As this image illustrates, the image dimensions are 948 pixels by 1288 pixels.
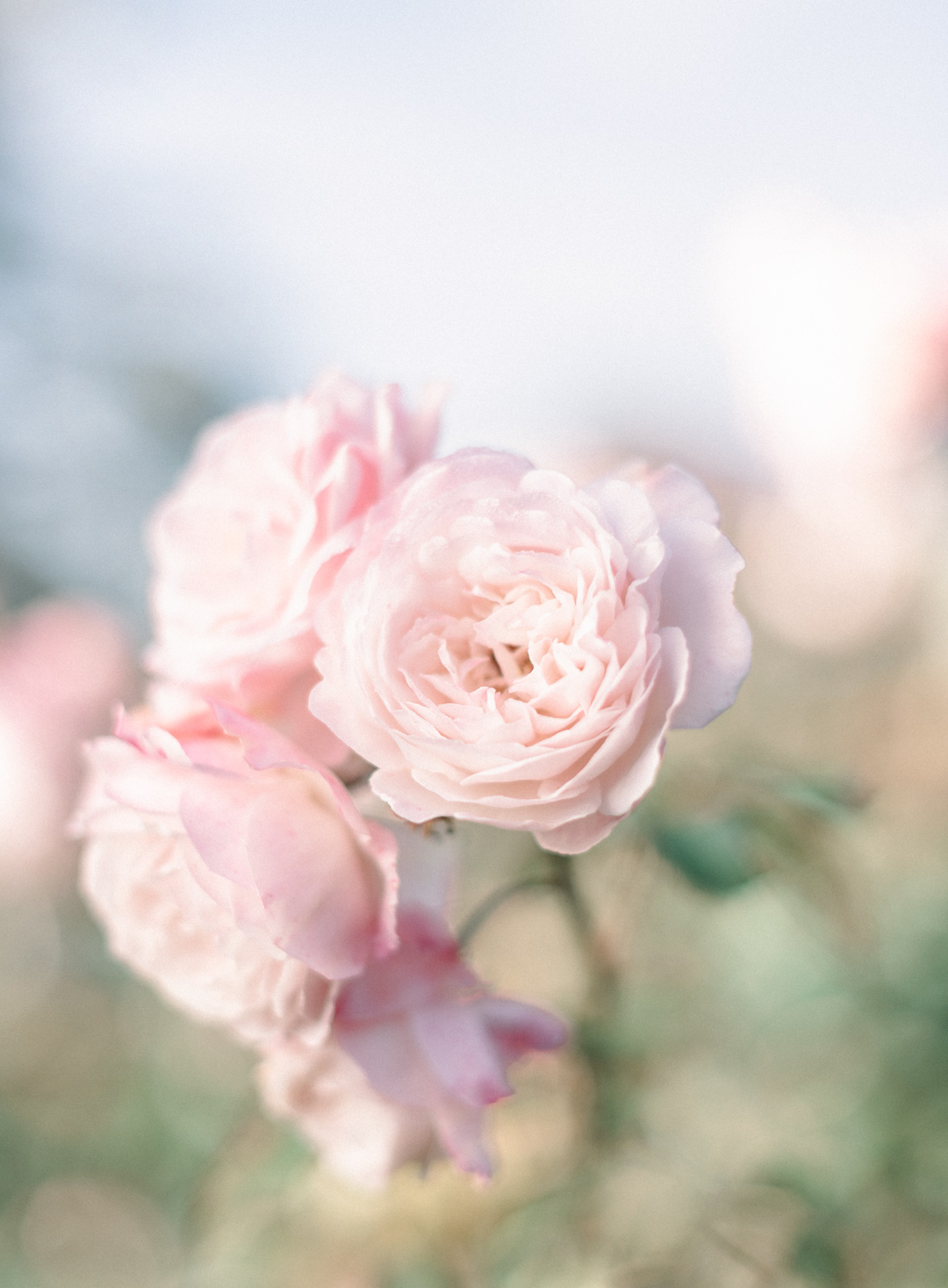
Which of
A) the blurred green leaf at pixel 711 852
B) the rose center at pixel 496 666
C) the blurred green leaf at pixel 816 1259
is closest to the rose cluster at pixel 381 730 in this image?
the rose center at pixel 496 666

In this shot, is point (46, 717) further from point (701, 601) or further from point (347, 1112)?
point (701, 601)

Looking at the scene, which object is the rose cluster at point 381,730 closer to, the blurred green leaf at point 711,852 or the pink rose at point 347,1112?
the pink rose at point 347,1112

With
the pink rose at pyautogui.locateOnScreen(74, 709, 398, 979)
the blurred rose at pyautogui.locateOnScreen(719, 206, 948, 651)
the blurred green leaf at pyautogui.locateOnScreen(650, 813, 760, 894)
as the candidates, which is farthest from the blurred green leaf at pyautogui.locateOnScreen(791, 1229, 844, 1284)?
the blurred rose at pyautogui.locateOnScreen(719, 206, 948, 651)

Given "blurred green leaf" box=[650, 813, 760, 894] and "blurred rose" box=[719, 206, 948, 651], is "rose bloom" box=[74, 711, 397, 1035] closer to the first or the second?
"blurred green leaf" box=[650, 813, 760, 894]

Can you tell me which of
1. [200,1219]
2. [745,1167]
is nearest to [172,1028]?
[200,1219]

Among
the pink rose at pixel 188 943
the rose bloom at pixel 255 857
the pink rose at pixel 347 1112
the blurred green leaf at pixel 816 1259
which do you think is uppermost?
the rose bloom at pixel 255 857

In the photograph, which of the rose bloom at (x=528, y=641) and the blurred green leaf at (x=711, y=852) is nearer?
the rose bloom at (x=528, y=641)

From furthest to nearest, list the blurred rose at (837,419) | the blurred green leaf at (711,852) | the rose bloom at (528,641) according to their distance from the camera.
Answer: the blurred rose at (837,419)
the blurred green leaf at (711,852)
the rose bloom at (528,641)
